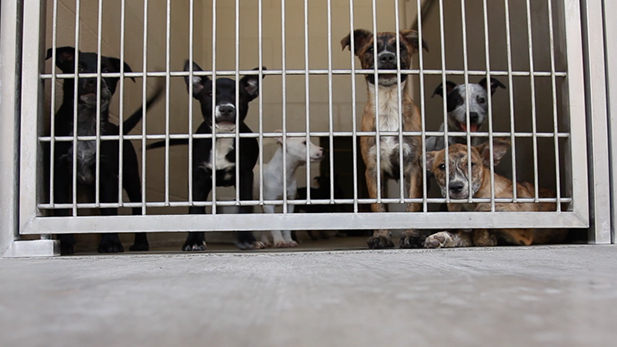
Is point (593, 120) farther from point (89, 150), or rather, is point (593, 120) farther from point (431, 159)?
point (89, 150)

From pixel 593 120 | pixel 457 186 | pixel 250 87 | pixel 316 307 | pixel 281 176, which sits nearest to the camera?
pixel 316 307

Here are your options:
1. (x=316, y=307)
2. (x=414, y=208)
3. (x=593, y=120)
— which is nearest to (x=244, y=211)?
(x=414, y=208)

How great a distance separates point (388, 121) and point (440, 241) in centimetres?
110

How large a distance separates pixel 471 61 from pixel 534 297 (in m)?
3.80

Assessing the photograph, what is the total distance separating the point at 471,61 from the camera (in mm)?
4336

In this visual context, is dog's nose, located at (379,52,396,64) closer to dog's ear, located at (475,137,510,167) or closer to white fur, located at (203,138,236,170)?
dog's ear, located at (475,137,510,167)

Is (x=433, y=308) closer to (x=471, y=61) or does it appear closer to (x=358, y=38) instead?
(x=358, y=38)

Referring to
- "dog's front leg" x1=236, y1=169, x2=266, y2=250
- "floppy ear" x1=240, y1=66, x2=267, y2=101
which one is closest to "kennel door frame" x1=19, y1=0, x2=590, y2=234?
"dog's front leg" x1=236, y1=169, x2=266, y2=250

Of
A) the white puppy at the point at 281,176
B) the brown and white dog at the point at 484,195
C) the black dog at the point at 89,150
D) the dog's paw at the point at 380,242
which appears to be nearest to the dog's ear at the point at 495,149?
the brown and white dog at the point at 484,195

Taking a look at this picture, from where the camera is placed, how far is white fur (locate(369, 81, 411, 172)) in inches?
128

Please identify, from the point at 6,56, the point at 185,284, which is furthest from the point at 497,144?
the point at 6,56

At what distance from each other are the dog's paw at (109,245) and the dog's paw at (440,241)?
65.6 inches

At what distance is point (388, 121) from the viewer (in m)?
3.38

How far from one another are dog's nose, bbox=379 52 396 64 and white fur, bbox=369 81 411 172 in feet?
0.74
